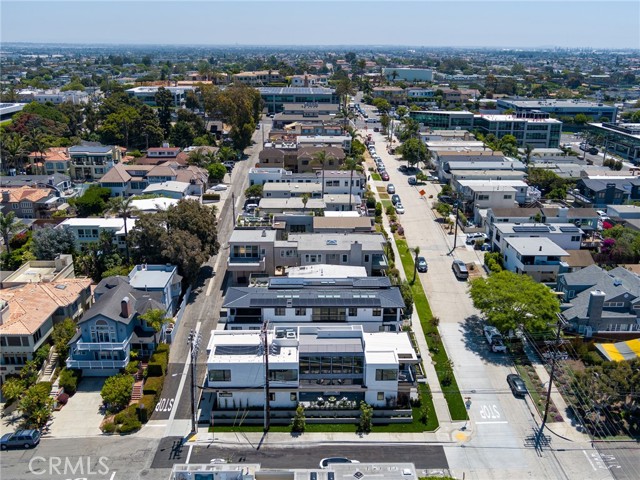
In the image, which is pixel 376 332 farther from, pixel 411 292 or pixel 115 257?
pixel 115 257

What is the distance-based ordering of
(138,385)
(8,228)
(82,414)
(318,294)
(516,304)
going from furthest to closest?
1. (8,228)
2. (318,294)
3. (516,304)
4. (138,385)
5. (82,414)

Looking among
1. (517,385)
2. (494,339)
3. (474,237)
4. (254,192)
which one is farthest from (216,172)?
(517,385)

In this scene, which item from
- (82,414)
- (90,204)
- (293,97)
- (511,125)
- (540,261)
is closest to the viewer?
(82,414)

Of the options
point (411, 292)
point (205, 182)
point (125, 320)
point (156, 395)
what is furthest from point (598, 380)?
point (205, 182)

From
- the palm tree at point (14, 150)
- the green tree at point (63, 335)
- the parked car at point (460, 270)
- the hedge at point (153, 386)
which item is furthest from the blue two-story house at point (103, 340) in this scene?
the palm tree at point (14, 150)

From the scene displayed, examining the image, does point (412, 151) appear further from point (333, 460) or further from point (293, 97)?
point (333, 460)

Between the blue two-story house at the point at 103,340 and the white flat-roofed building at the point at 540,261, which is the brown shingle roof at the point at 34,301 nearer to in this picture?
the blue two-story house at the point at 103,340
